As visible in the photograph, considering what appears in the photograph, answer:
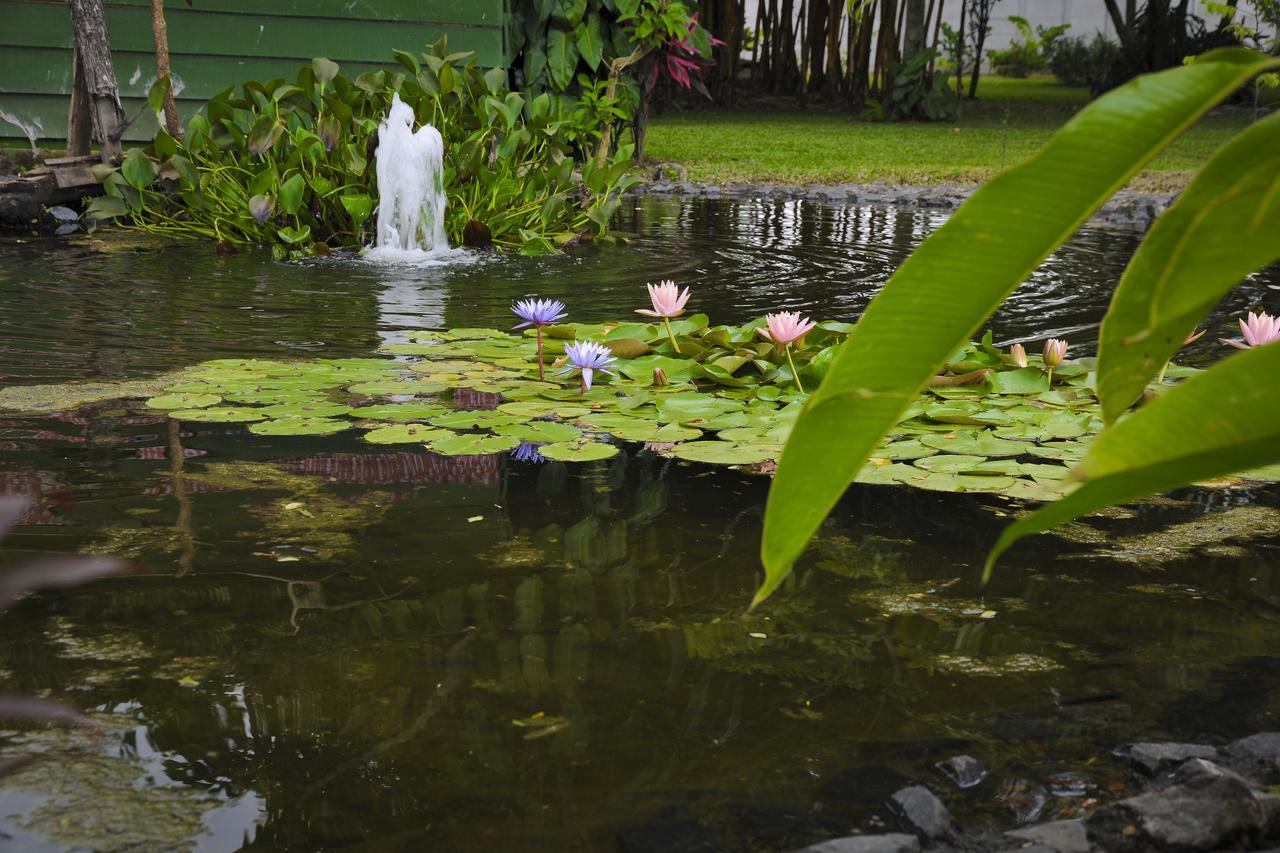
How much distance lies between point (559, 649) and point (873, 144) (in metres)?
10.5

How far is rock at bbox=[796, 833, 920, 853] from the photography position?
1064 mm

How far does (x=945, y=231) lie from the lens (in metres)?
0.75

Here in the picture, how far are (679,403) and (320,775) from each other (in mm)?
1561

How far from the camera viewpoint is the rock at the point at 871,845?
1.06 metres

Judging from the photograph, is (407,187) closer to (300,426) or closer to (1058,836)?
(300,426)

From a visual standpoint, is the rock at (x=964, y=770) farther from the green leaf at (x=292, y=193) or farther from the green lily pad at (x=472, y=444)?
the green leaf at (x=292, y=193)

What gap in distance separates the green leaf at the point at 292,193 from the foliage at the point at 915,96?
10416mm

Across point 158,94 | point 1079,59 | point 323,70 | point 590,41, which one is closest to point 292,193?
point 323,70

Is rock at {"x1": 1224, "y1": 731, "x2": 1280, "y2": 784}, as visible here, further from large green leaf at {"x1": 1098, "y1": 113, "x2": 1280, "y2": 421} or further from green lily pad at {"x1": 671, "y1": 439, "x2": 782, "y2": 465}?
green lily pad at {"x1": 671, "y1": 439, "x2": 782, "y2": 465}

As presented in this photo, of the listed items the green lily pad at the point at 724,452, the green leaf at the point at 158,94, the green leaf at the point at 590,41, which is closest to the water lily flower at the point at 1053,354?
the green lily pad at the point at 724,452

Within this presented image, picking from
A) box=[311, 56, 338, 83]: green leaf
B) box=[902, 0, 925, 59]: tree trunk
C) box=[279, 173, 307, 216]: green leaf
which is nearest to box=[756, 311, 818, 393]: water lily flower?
box=[279, 173, 307, 216]: green leaf

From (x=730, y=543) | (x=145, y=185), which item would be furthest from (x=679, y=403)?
(x=145, y=185)

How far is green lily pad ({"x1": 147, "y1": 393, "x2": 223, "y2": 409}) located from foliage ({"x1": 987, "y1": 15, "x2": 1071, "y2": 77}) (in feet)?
68.9

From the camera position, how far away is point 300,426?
8.23 ft
